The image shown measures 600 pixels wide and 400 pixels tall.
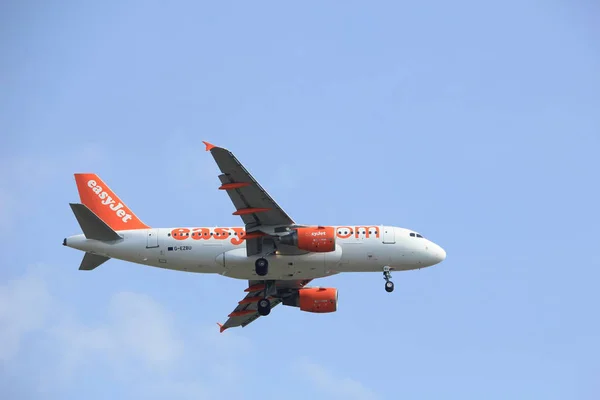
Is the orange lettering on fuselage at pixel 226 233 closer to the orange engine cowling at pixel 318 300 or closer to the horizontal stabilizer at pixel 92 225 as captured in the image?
the horizontal stabilizer at pixel 92 225

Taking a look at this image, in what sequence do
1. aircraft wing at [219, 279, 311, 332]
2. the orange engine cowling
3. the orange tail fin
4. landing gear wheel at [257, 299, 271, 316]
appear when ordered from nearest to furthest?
the orange tail fin, landing gear wheel at [257, 299, 271, 316], the orange engine cowling, aircraft wing at [219, 279, 311, 332]

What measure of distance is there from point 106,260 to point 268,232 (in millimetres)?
11264

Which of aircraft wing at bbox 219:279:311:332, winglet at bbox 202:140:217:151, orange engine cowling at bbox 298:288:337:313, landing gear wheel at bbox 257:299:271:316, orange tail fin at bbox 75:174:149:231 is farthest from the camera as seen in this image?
aircraft wing at bbox 219:279:311:332

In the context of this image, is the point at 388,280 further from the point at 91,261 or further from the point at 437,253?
the point at 91,261

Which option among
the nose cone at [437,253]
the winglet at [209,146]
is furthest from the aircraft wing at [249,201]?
the nose cone at [437,253]

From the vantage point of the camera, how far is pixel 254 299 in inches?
2874

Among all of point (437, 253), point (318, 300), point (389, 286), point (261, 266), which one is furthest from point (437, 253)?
point (261, 266)

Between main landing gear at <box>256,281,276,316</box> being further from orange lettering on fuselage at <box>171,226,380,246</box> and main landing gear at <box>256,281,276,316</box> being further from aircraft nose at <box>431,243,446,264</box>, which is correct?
aircraft nose at <box>431,243,446,264</box>

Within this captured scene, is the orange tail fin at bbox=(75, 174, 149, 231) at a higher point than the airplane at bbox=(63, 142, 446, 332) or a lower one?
higher

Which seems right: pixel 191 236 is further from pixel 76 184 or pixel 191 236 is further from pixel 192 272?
pixel 76 184

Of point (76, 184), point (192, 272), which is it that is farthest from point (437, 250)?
point (76, 184)

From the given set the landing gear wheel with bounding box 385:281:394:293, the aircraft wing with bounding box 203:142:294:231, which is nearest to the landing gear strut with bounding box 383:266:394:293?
the landing gear wheel with bounding box 385:281:394:293

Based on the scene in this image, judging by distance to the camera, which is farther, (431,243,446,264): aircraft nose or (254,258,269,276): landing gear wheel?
(431,243,446,264): aircraft nose

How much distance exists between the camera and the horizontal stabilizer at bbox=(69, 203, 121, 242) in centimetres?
6356
